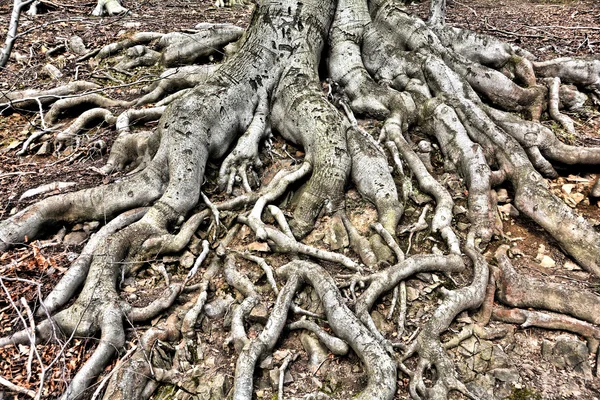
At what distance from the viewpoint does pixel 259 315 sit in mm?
3514

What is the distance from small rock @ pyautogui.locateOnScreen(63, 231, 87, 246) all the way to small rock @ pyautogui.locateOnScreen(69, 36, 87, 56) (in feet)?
17.1

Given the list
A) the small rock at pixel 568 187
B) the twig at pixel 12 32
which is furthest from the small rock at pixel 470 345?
the twig at pixel 12 32

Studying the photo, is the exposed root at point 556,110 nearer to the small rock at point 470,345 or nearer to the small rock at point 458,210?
the small rock at point 458,210

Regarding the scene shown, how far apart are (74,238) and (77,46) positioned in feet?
18.1

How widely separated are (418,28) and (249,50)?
244cm

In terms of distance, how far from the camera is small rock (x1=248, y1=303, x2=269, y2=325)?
3.51m

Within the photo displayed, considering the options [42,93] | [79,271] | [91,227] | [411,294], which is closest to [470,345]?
[411,294]

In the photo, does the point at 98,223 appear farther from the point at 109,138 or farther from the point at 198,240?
the point at 109,138

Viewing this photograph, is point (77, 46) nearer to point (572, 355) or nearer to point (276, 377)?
point (276, 377)

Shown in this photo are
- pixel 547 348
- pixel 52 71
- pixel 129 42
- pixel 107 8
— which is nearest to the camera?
pixel 547 348

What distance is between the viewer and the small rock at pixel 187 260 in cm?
408

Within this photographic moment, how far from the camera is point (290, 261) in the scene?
3965 mm

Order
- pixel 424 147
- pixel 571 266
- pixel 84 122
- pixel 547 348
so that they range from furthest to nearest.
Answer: pixel 84 122 → pixel 424 147 → pixel 571 266 → pixel 547 348

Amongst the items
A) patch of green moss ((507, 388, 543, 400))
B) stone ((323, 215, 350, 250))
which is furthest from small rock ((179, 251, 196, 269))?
patch of green moss ((507, 388, 543, 400))
